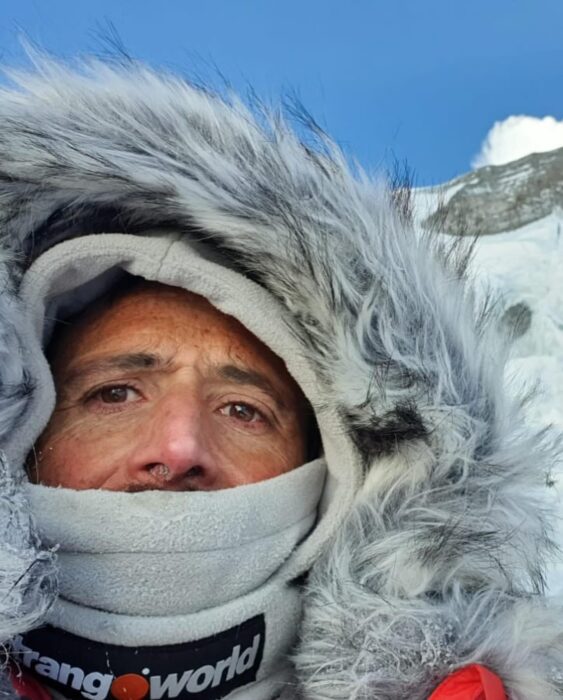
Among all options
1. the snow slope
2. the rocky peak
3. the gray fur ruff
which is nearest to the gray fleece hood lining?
the gray fur ruff

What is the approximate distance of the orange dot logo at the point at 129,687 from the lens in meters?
1.06

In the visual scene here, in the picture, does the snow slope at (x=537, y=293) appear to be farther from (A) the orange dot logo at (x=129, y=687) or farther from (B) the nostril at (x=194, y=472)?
(A) the orange dot logo at (x=129, y=687)

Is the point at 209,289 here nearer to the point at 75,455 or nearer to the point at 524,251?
the point at 75,455

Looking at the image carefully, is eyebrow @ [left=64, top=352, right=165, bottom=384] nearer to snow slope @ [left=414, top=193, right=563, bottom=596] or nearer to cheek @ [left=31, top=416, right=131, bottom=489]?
cheek @ [left=31, top=416, right=131, bottom=489]

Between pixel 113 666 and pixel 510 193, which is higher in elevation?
pixel 510 193

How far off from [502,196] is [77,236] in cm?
648

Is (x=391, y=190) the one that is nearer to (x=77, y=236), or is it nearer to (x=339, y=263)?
(x=339, y=263)

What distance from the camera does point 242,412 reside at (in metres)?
1.37

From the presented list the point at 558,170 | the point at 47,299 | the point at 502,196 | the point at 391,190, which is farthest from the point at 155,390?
the point at 558,170

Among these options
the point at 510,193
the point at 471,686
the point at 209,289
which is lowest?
the point at 471,686

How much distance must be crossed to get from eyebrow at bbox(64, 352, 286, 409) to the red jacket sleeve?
1.82 ft

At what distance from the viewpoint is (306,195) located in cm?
124

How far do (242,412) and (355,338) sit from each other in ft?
0.88

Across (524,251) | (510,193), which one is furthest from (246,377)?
(510,193)
